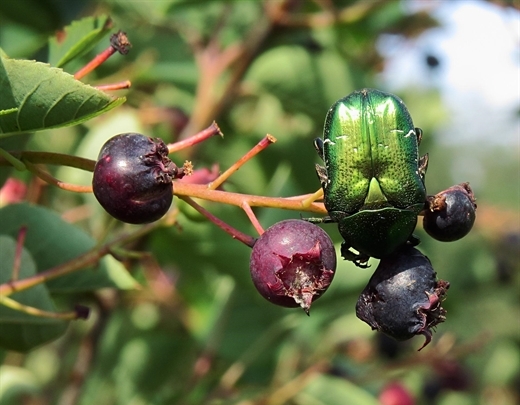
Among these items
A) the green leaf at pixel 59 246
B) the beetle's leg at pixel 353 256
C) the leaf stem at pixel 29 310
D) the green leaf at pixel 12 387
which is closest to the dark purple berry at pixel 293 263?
the beetle's leg at pixel 353 256

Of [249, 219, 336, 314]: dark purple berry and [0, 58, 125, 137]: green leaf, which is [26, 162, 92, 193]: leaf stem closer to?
[0, 58, 125, 137]: green leaf

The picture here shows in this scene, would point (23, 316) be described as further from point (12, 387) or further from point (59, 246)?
point (12, 387)

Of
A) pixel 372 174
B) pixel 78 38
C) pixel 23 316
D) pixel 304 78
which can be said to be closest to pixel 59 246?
pixel 23 316

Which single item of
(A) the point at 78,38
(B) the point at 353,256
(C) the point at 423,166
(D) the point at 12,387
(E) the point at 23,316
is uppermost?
(A) the point at 78,38

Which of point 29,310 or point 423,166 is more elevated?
point 423,166

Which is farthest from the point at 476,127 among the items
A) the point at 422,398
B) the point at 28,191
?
the point at 28,191

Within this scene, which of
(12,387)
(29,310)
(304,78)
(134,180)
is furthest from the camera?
(304,78)

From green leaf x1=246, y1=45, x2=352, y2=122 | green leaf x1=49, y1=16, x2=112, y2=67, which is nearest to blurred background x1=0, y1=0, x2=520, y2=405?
green leaf x1=246, y1=45, x2=352, y2=122

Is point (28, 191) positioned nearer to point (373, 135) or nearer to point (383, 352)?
point (373, 135)
